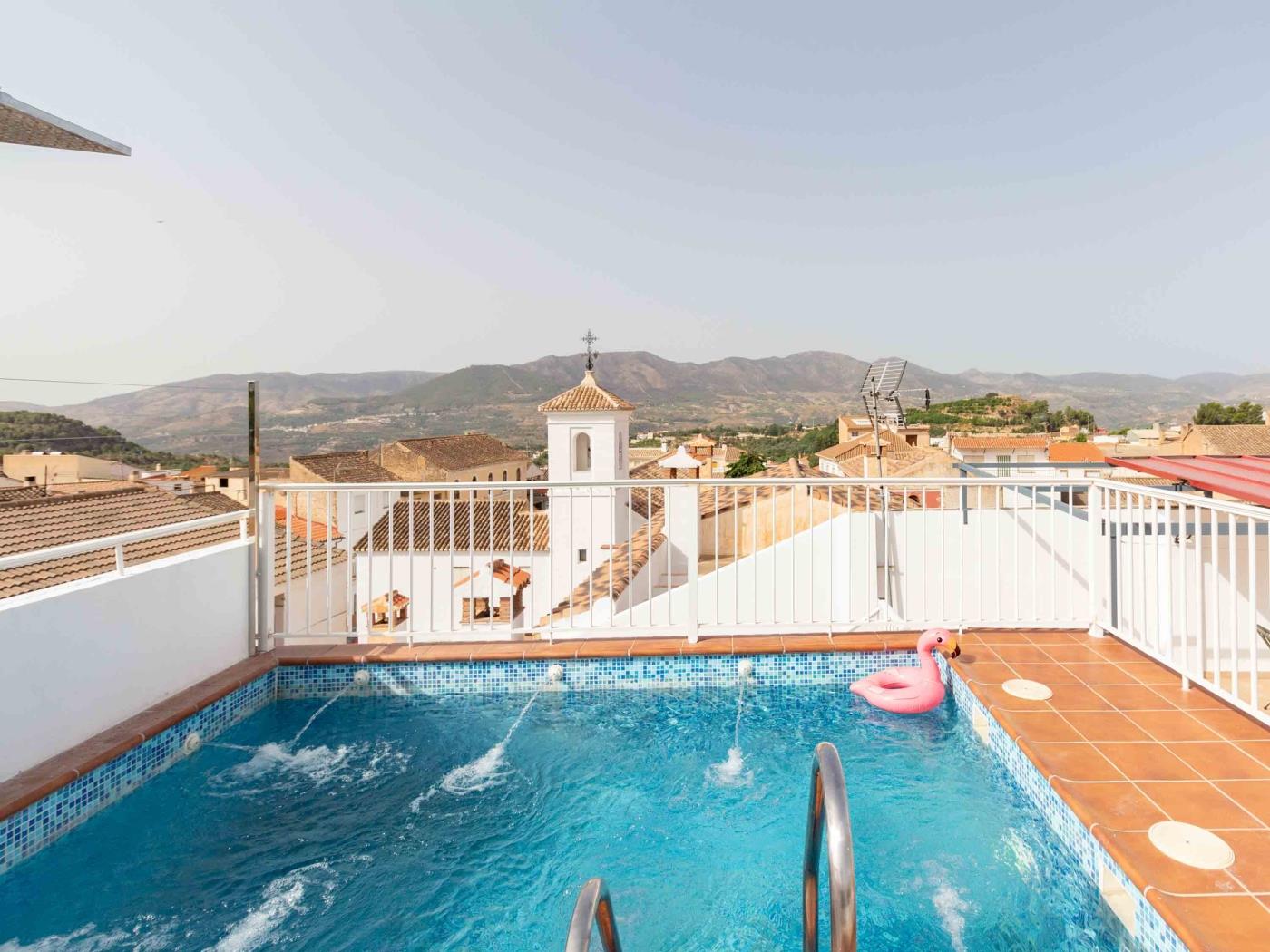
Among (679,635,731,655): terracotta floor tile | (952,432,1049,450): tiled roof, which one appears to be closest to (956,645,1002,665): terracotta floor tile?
(679,635,731,655): terracotta floor tile

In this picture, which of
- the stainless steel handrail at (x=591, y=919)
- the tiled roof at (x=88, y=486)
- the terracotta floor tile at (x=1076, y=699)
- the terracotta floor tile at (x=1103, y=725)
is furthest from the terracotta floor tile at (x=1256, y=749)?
the tiled roof at (x=88, y=486)

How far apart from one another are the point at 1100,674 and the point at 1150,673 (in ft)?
0.81

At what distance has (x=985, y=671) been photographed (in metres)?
3.70

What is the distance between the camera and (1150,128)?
47.8 metres

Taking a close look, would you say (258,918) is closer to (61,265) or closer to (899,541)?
(899,541)

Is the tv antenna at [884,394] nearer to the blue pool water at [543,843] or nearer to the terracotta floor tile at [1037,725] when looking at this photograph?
the terracotta floor tile at [1037,725]

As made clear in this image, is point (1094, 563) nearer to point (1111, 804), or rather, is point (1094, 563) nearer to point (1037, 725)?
point (1037, 725)

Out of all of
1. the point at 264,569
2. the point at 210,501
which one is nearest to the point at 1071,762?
the point at 264,569

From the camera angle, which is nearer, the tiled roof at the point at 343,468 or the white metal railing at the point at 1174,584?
the white metal railing at the point at 1174,584

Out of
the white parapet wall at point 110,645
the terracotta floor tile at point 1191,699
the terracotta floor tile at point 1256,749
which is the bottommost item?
the terracotta floor tile at point 1256,749

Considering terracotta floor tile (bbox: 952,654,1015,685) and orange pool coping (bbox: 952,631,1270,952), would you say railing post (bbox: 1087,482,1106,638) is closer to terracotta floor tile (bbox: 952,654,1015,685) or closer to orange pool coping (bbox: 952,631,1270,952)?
orange pool coping (bbox: 952,631,1270,952)

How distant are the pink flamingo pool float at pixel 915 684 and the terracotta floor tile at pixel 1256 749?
123 cm

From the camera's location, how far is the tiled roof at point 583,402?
942 inches

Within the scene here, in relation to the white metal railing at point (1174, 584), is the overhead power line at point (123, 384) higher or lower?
higher
